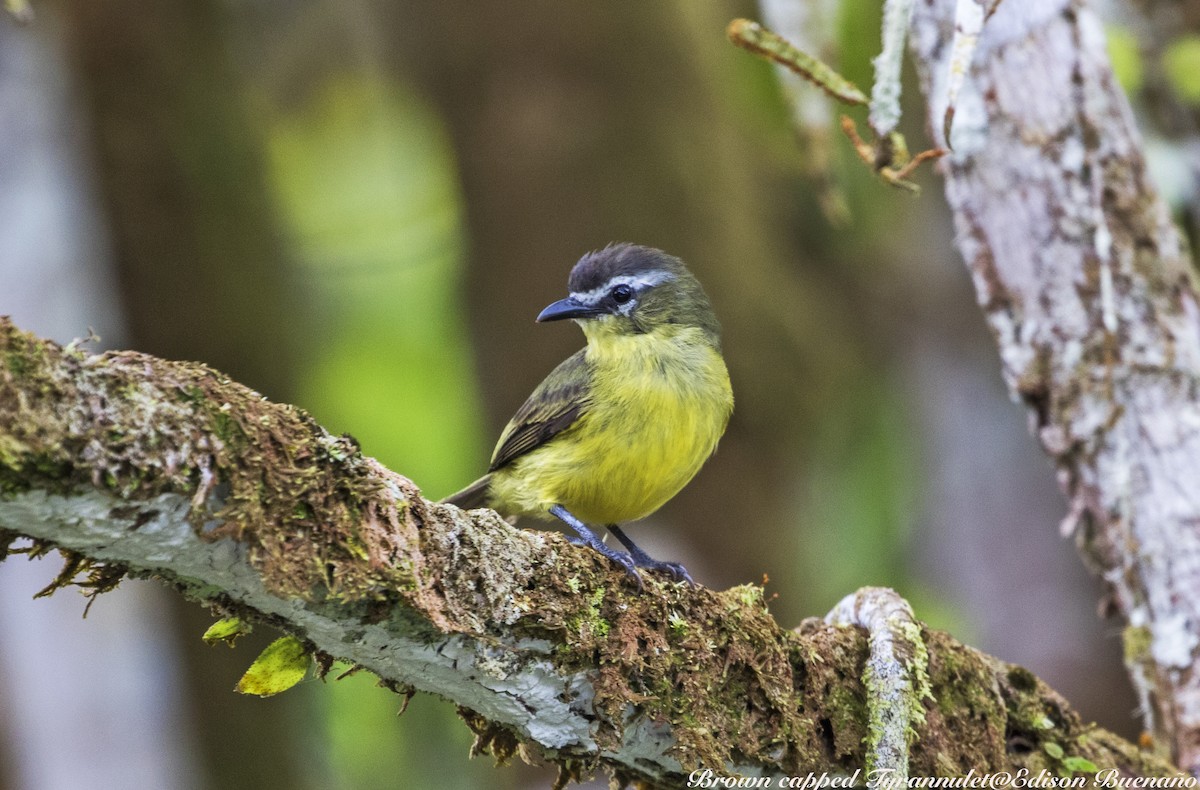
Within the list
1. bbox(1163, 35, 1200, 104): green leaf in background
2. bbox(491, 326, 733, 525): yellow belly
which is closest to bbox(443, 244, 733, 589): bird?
bbox(491, 326, 733, 525): yellow belly

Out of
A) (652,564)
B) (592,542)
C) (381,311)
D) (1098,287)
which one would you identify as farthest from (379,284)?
(1098,287)

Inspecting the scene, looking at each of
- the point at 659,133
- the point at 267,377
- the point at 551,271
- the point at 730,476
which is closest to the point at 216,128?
the point at 267,377

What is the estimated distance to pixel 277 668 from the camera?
9.73ft

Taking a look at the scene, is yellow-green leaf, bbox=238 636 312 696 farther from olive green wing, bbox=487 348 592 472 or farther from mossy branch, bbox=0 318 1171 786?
olive green wing, bbox=487 348 592 472

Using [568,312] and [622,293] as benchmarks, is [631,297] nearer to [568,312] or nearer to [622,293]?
[622,293]

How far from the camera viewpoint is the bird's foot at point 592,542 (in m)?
3.36

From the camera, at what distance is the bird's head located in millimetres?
5285

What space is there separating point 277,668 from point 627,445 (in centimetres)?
201

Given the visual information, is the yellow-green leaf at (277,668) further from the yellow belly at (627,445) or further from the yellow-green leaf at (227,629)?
the yellow belly at (627,445)

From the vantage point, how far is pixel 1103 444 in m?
4.60

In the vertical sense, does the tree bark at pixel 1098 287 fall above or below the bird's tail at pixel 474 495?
above

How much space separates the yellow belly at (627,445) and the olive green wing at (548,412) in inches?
1.3

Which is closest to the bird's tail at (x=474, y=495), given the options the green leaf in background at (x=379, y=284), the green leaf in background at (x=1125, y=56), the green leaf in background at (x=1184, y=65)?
the green leaf in background at (x=1125, y=56)

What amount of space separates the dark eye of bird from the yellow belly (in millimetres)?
352
